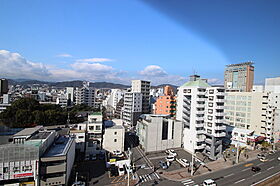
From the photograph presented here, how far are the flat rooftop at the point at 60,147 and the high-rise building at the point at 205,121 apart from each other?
2316cm

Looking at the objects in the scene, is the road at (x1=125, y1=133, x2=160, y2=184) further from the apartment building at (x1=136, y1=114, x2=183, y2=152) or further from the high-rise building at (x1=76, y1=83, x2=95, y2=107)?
the high-rise building at (x1=76, y1=83, x2=95, y2=107)

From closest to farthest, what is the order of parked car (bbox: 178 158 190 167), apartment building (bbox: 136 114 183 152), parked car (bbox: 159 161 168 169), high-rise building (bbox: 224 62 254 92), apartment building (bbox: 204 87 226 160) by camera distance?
parked car (bbox: 159 161 168 169), parked car (bbox: 178 158 190 167), apartment building (bbox: 204 87 226 160), apartment building (bbox: 136 114 183 152), high-rise building (bbox: 224 62 254 92)

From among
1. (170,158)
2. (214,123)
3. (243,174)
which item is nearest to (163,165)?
(170,158)

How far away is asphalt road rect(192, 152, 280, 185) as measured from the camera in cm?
2027

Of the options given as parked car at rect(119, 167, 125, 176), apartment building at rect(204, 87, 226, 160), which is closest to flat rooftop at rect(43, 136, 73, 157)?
parked car at rect(119, 167, 125, 176)

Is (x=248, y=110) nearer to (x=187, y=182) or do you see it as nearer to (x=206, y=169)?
(x=206, y=169)

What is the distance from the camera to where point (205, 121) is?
31094 millimetres

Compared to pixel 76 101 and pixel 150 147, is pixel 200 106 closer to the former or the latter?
pixel 150 147

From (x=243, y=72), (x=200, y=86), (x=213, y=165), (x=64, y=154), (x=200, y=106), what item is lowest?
(x=213, y=165)

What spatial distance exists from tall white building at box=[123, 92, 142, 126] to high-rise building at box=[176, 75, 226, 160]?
24.3m

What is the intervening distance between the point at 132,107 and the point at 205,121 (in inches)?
1124

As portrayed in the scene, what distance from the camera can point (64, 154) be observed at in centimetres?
1738

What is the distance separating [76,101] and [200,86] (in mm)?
81965

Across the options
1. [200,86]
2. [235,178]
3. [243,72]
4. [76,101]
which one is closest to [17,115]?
[200,86]
